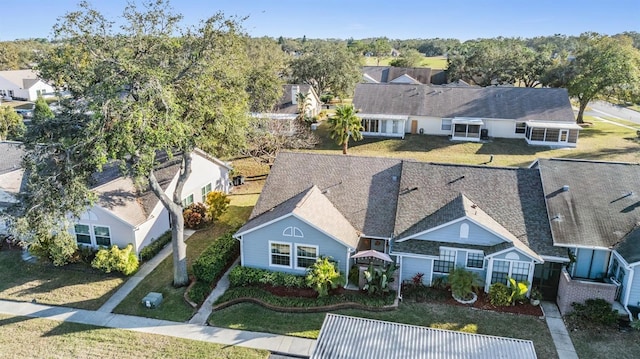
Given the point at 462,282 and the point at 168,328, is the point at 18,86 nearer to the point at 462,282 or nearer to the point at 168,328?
the point at 168,328

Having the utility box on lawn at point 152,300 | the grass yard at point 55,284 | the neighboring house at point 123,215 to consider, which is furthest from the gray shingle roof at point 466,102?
the utility box on lawn at point 152,300

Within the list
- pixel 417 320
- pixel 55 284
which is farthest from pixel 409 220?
pixel 55 284

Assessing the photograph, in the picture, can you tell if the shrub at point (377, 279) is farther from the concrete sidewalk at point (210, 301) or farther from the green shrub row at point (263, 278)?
the concrete sidewalk at point (210, 301)

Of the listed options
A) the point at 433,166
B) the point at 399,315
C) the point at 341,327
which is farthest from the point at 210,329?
the point at 433,166

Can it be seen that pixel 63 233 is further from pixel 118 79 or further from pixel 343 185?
pixel 343 185

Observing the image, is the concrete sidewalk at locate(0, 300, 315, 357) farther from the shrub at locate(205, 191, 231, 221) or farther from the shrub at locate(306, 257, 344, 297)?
the shrub at locate(205, 191, 231, 221)
